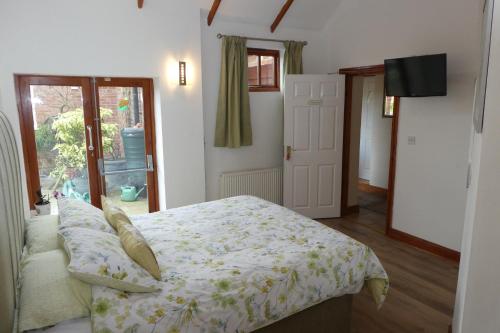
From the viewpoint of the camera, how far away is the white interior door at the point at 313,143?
14.8 ft

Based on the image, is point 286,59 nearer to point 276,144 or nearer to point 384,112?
point 276,144

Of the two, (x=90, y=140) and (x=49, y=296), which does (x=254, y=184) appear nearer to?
(x=90, y=140)

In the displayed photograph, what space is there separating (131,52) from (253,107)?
5.72 ft

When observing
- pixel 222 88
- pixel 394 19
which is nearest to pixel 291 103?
pixel 222 88

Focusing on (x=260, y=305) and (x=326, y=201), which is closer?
(x=260, y=305)

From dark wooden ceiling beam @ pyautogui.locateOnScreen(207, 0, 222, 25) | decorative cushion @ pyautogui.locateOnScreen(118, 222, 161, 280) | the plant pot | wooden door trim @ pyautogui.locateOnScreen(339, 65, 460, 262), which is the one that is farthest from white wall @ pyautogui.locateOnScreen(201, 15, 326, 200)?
decorative cushion @ pyautogui.locateOnScreen(118, 222, 161, 280)

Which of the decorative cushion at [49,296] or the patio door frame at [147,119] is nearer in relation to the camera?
the decorative cushion at [49,296]

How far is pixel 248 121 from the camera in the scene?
4398mm

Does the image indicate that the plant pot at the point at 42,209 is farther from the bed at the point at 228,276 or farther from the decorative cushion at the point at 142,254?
the decorative cushion at the point at 142,254

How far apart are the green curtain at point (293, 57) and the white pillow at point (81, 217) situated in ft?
10.8

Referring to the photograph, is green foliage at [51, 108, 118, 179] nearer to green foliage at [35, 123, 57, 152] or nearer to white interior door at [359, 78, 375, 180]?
green foliage at [35, 123, 57, 152]

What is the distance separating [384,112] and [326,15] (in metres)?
2.36

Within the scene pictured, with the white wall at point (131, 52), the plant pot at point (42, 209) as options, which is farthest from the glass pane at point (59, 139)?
the plant pot at point (42, 209)

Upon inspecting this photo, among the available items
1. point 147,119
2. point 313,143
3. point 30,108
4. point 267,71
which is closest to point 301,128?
point 313,143
